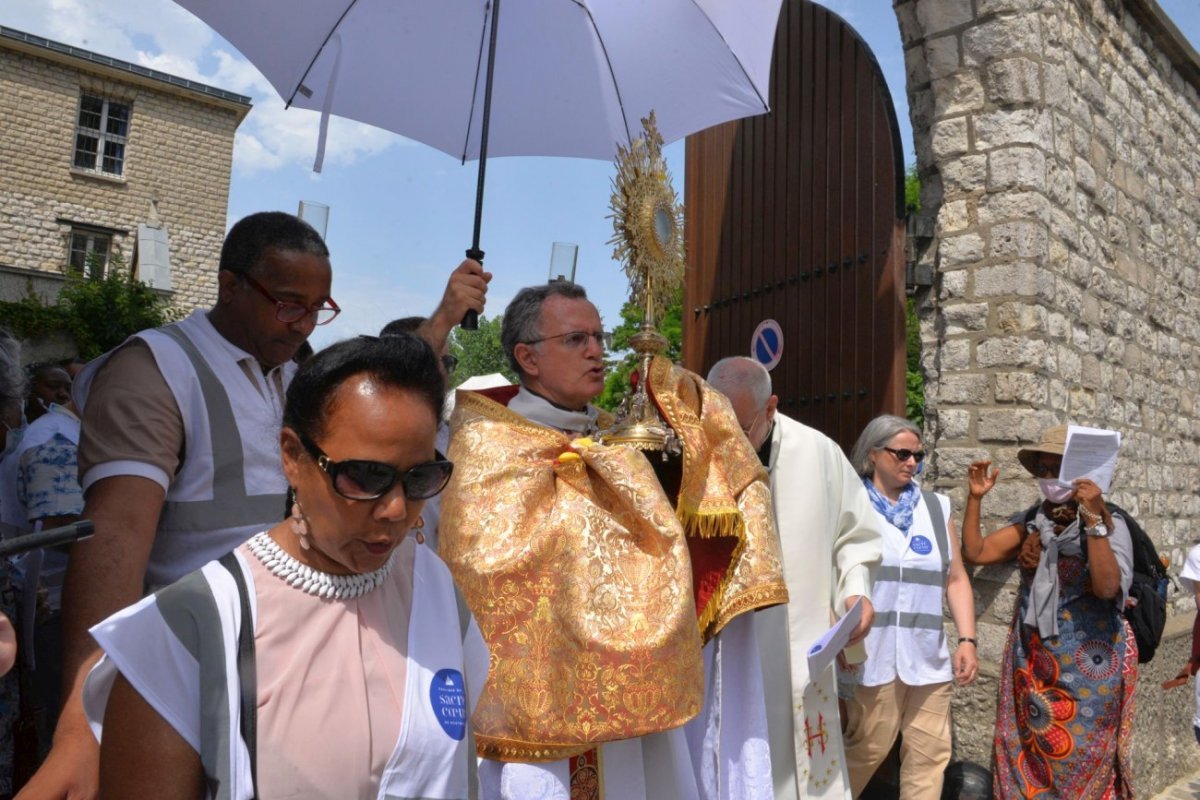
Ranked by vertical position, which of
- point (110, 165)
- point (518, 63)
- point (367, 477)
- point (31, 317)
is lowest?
point (367, 477)

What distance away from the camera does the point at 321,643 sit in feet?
4.69

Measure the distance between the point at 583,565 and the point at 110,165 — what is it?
25.6m

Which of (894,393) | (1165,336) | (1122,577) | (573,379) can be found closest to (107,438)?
(573,379)

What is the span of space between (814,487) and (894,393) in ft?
4.88

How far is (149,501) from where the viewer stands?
1889 millimetres

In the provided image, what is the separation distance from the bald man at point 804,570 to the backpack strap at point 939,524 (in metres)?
0.79

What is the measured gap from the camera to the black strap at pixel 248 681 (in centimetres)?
130

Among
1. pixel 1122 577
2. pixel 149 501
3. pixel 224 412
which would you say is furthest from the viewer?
pixel 1122 577

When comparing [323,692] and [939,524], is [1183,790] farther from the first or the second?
[323,692]

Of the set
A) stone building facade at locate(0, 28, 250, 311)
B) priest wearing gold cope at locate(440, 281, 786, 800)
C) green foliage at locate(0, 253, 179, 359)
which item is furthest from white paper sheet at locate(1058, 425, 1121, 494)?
stone building facade at locate(0, 28, 250, 311)

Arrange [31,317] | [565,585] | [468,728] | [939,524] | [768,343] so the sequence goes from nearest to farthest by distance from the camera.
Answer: [468,728] → [565,585] → [939,524] → [768,343] → [31,317]

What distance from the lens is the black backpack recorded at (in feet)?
14.8

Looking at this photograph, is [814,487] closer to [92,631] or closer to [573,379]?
[573,379]

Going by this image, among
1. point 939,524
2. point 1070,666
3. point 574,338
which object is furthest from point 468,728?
point 1070,666
